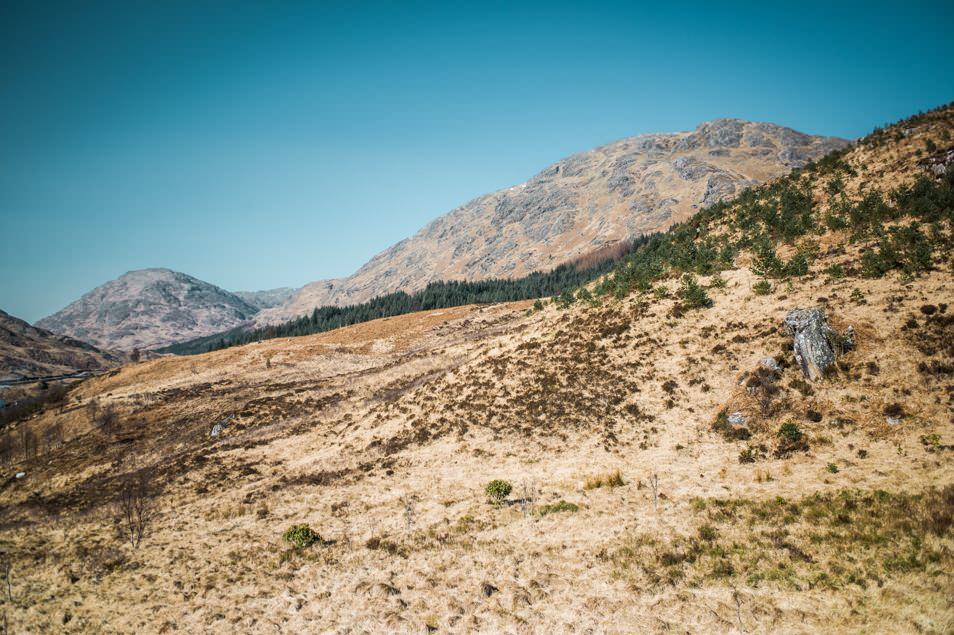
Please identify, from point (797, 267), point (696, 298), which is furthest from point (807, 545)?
point (797, 267)

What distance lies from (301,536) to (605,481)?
16155mm

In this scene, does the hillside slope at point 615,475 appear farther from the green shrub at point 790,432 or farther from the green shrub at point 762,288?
the green shrub at point 762,288

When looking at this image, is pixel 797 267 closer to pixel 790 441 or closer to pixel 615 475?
pixel 790 441

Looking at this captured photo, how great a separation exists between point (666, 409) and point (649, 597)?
1712cm

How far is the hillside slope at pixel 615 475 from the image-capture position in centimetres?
1376

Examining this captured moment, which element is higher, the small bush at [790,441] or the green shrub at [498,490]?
the small bush at [790,441]

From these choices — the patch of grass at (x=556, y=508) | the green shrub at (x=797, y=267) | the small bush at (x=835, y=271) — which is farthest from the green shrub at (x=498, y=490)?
the green shrub at (x=797, y=267)

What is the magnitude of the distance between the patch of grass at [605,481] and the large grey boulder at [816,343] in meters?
14.5

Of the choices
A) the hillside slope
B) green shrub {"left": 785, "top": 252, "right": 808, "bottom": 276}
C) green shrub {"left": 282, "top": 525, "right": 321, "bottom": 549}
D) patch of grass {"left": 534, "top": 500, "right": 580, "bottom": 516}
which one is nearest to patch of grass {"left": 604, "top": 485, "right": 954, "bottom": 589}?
the hillside slope

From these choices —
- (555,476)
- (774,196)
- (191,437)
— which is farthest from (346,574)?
(774,196)

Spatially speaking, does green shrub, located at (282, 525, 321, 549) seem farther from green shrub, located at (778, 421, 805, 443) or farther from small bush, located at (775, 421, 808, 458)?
green shrub, located at (778, 421, 805, 443)

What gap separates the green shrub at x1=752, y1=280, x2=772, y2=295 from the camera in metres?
35.2

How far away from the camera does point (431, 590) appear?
15.3 metres

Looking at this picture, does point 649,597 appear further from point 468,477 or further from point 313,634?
point 468,477
